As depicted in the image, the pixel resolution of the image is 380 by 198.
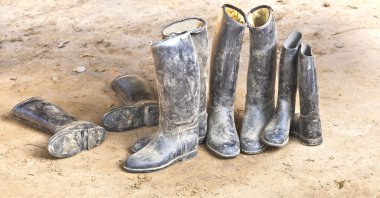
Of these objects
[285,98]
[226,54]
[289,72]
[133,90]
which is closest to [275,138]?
[285,98]

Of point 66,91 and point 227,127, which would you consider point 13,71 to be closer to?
point 66,91

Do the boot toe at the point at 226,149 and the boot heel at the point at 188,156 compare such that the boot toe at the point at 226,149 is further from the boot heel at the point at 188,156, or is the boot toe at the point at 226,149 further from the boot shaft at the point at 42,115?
the boot shaft at the point at 42,115

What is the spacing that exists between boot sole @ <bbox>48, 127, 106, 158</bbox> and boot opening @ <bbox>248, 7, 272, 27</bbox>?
1.05m

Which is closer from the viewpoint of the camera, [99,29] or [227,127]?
[227,127]

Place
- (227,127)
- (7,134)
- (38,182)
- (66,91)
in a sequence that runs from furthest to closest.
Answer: (66,91), (7,134), (227,127), (38,182)

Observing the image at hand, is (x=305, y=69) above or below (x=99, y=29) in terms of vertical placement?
above

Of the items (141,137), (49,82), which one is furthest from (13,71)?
(141,137)

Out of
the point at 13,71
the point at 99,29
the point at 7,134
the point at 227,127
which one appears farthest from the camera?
the point at 99,29

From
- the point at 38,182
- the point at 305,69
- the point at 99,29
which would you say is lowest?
the point at 99,29

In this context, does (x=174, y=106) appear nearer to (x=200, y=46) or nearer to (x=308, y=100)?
(x=200, y=46)

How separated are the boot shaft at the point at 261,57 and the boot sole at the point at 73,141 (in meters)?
0.89

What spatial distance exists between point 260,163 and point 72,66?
6.69ft

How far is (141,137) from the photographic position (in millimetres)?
3152

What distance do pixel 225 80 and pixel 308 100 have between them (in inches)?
18.4
